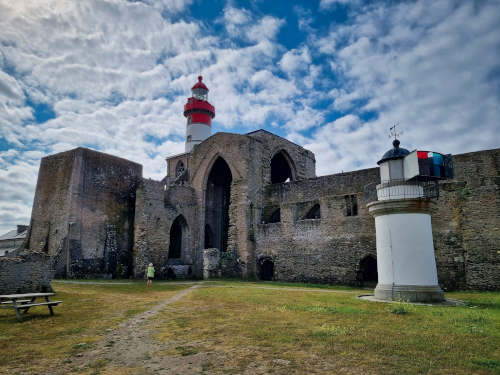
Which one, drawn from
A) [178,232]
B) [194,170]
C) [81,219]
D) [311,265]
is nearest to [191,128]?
[194,170]

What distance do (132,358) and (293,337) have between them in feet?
7.15

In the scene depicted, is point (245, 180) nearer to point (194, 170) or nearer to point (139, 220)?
point (194, 170)

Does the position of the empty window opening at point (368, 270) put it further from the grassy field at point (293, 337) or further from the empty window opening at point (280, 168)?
the empty window opening at point (280, 168)

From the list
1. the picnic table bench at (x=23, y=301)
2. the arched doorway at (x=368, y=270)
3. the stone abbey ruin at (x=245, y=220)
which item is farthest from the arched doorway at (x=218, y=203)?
the picnic table bench at (x=23, y=301)

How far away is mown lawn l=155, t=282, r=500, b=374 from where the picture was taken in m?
3.62

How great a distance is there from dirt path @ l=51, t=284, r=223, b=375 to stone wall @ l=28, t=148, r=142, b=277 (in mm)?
13511

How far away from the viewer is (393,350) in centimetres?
411

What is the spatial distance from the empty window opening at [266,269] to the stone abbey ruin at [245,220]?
0.20ft

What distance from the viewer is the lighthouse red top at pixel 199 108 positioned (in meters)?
33.3

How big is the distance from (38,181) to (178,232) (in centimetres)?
867

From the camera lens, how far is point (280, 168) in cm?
2573

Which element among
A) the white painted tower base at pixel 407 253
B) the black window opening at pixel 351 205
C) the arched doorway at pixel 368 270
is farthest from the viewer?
the black window opening at pixel 351 205

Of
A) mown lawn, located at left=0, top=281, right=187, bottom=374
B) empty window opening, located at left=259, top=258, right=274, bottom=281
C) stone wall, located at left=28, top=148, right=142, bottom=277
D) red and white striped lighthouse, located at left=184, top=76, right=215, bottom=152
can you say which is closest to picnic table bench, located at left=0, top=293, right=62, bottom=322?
mown lawn, located at left=0, top=281, right=187, bottom=374

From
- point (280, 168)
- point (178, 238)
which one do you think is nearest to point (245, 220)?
point (178, 238)
